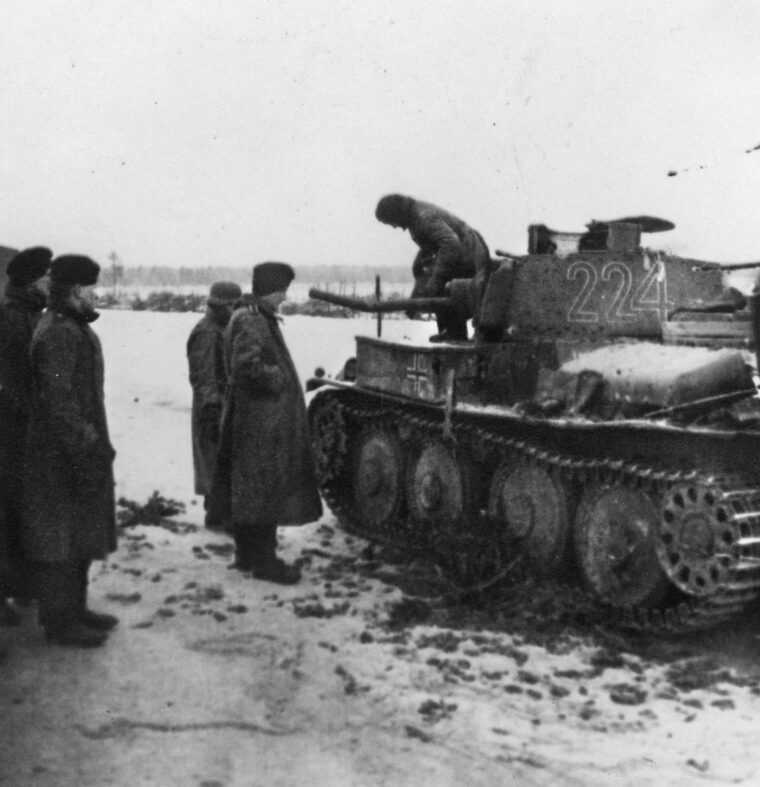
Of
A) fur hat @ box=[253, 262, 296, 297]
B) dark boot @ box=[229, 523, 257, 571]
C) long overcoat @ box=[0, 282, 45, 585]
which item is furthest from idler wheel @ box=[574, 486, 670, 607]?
long overcoat @ box=[0, 282, 45, 585]

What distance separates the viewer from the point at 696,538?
20.0 ft

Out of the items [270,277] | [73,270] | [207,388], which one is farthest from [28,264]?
[207,388]

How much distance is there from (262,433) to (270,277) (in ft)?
3.70

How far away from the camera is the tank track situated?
5852mm

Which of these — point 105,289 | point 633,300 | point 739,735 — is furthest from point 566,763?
point 105,289

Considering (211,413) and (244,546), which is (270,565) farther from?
(211,413)

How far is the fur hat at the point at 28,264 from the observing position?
6.11m

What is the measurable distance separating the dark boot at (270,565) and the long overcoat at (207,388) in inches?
58.7

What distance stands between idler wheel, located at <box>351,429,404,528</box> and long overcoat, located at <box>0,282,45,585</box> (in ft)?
12.7

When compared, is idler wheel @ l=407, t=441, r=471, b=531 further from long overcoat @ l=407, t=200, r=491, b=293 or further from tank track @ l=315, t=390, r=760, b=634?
long overcoat @ l=407, t=200, r=491, b=293

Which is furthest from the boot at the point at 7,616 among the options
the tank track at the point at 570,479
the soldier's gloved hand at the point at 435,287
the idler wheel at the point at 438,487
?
the soldier's gloved hand at the point at 435,287

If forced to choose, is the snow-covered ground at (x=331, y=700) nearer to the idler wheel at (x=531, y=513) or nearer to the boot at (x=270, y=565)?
the boot at (x=270, y=565)

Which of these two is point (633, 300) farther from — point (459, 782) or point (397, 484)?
point (459, 782)

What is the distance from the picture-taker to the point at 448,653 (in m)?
5.99
